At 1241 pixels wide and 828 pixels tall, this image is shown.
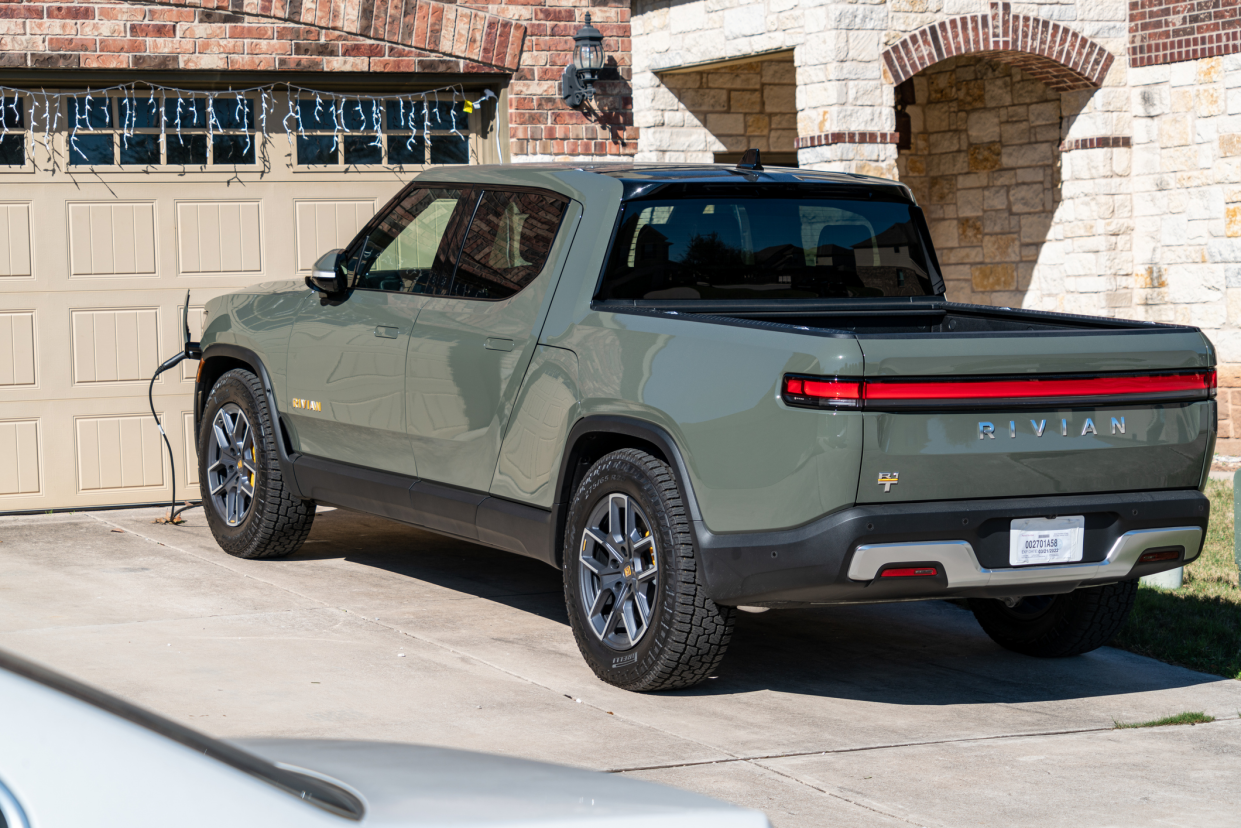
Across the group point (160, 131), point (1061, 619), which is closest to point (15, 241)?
point (160, 131)

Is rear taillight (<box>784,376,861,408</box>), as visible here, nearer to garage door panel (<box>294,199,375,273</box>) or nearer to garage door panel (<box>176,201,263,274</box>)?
garage door panel (<box>294,199,375,273</box>)

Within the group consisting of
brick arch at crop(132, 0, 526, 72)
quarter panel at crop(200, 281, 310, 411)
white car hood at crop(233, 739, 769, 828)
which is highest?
brick arch at crop(132, 0, 526, 72)

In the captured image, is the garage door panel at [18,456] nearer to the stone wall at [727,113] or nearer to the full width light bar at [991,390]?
the stone wall at [727,113]

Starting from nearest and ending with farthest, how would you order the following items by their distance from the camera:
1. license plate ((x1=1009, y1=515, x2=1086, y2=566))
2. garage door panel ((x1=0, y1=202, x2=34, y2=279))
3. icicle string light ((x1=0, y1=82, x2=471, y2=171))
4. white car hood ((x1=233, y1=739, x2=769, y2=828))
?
white car hood ((x1=233, y1=739, x2=769, y2=828))
license plate ((x1=1009, y1=515, x2=1086, y2=566))
garage door panel ((x1=0, y1=202, x2=34, y2=279))
icicle string light ((x1=0, y1=82, x2=471, y2=171))

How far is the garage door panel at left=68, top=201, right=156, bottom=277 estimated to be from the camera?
9891 mm

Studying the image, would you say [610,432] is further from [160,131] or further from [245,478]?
[160,131]

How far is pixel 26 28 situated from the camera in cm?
970

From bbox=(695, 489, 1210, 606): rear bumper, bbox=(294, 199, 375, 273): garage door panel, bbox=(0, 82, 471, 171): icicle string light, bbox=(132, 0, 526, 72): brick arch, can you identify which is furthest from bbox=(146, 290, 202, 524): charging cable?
bbox=(695, 489, 1210, 606): rear bumper

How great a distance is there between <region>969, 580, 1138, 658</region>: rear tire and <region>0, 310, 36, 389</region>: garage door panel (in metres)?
6.22

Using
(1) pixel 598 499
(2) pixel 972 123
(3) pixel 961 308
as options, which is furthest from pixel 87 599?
(2) pixel 972 123

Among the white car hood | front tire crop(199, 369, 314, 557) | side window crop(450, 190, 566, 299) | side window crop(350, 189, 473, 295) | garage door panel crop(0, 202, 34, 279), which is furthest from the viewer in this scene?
garage door panel crop(0, 202, 34, 279)

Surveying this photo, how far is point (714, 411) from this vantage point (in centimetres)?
532

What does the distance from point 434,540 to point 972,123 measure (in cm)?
736

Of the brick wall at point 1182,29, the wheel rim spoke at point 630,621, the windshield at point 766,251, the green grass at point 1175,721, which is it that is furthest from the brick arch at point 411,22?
the green grass at point 1175,721
